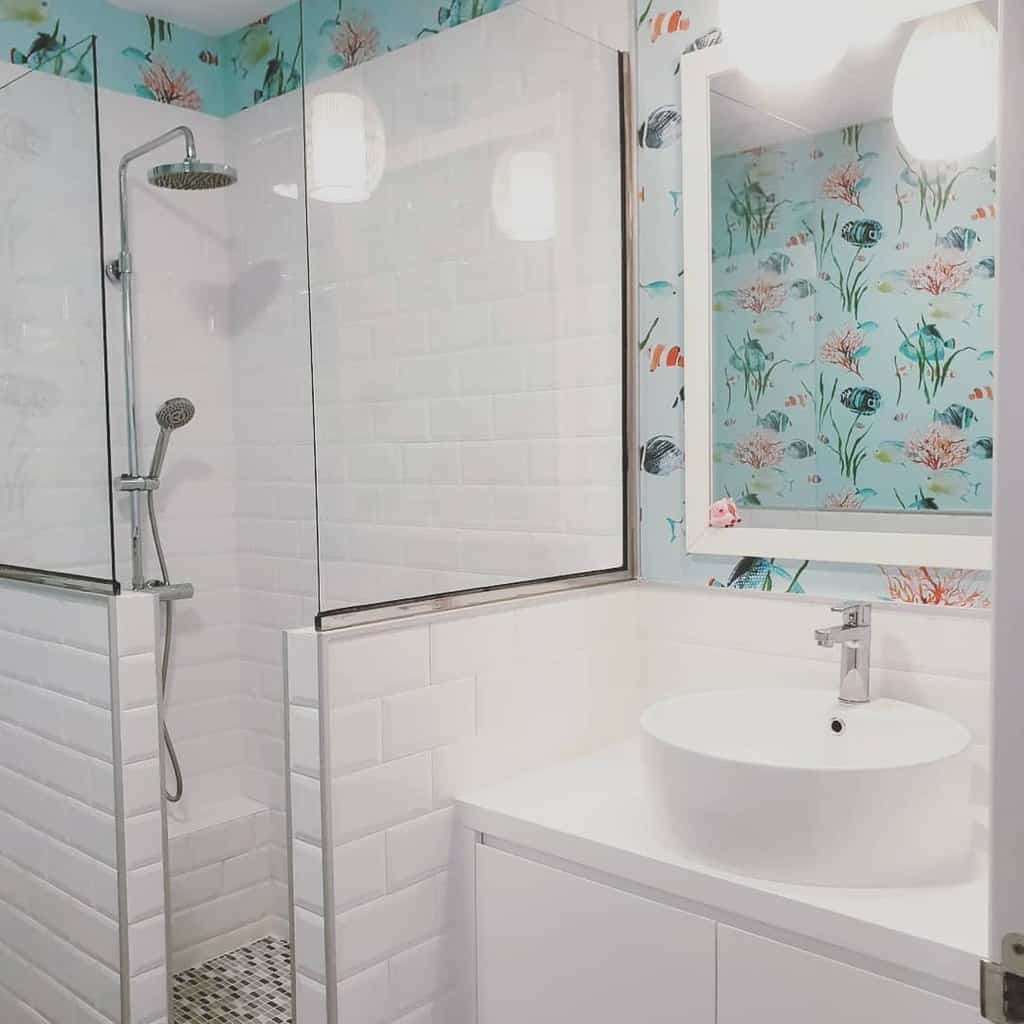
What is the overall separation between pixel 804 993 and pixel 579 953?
33cm

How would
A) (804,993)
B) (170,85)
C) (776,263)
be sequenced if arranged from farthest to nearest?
1. (170,85)
2. (776,263)
3. (804,993)

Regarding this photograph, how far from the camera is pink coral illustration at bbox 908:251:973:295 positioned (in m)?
1.51

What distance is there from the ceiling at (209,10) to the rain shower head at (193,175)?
1.87 ft

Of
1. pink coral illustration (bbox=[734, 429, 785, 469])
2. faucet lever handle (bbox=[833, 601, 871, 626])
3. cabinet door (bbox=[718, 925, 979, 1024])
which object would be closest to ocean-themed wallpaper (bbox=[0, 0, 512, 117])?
pink coral illustration (bbox=[734, 429, 785, 469])

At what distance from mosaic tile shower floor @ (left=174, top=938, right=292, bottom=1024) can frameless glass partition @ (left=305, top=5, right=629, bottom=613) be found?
1.26m

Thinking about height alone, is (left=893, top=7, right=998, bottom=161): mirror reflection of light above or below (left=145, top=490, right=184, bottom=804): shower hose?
above

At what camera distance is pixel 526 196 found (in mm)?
1754

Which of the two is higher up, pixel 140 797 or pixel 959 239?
pixel 959 239

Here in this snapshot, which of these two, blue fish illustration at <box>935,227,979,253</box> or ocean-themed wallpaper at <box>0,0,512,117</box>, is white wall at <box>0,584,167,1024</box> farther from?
blue fish illustration at <box>935,227,979,253</box>

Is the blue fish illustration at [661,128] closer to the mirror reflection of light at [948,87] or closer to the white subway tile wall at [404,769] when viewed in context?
the mirror reflection of light at [948,87]

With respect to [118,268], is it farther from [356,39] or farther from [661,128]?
[661,128]

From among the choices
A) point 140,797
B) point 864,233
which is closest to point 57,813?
point 140,797

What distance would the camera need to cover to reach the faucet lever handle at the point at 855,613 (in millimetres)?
1533

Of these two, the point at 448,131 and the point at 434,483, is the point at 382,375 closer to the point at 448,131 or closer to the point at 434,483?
the point at 434,483
